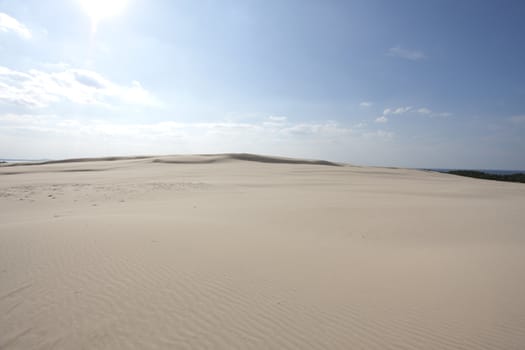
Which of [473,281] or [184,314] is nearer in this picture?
[184,314]

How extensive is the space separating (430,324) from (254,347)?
1.72m

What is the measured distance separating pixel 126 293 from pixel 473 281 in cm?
425

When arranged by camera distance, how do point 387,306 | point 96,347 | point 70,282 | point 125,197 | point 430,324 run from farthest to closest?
point 125,197 < point 70,282 < point 387,306 < point 430,324 < point 96,347

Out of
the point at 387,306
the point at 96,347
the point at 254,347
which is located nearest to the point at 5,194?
the point at 96,347

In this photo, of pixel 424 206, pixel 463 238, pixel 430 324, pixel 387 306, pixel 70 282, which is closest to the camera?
pixel 430 324

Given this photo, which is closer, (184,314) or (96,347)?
(96,347)

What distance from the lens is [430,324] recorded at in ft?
8.09

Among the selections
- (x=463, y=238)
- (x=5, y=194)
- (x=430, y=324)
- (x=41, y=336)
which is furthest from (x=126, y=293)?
(x=5, y=194)

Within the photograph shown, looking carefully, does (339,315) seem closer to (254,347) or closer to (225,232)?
(254,347)

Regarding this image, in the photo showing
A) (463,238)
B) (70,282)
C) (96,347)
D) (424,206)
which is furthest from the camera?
(424,206)

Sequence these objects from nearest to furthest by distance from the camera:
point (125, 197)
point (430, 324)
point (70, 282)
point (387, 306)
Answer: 1. point (430, 324)
2. point (387, 306)
3. point (70, 282)
4. point (125, 197)

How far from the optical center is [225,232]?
5.32 m

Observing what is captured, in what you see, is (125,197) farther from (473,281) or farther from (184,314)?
(473,281)

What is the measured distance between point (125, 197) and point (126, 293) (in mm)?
7863
